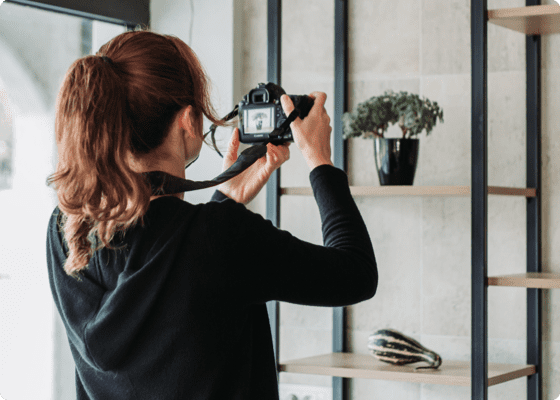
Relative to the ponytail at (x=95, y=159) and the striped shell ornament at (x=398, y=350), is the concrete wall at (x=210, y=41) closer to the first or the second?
the striped shell ornament at (x=398, y=350)

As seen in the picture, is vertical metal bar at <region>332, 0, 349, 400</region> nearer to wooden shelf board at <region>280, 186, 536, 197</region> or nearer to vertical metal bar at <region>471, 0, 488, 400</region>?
wooden shelf board at <region>280, 186, 536, 197</region>

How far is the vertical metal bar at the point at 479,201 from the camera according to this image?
1.32 metres

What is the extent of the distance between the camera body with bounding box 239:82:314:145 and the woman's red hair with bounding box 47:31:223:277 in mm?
240

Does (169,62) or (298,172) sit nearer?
(169,62)

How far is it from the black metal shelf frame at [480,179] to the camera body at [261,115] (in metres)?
0.47

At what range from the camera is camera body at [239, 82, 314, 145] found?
1054 millimetres

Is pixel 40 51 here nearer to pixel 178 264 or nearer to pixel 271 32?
pixel 271 32

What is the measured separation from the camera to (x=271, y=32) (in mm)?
1552

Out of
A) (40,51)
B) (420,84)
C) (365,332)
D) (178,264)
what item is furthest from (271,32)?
(178,264)

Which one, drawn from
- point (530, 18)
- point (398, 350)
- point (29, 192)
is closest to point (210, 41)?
point (29, 192)

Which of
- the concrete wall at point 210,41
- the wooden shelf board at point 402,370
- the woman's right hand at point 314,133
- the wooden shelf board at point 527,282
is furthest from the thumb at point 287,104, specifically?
the concrete wall at point 210,41

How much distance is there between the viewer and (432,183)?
1724 millimetres

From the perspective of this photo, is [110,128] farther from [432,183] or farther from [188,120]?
→ [432,183]

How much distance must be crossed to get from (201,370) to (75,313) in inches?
6.7
